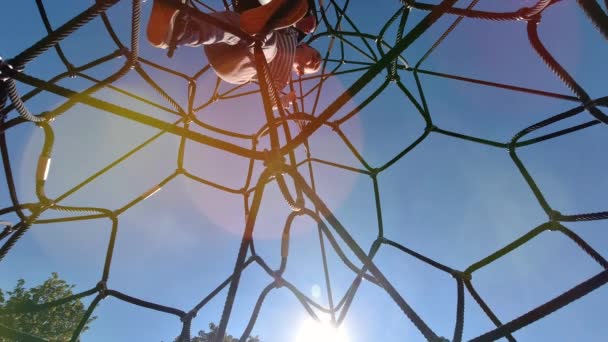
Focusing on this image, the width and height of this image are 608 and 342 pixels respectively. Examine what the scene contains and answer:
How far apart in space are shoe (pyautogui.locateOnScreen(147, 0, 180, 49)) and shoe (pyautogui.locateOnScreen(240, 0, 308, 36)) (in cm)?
38

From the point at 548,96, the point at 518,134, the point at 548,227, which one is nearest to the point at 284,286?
the point at 548,227

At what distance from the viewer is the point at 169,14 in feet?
6.54

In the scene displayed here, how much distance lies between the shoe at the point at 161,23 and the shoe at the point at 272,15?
384 millimetres

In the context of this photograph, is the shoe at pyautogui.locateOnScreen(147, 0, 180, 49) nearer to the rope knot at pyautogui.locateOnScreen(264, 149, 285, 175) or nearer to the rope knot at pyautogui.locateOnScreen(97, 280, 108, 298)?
the rope knot at pyautogui.locateOnScreen(264, 149, 285, 175)

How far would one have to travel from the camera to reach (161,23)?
6.72 feet

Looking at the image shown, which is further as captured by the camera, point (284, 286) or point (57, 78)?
point (57, 78)

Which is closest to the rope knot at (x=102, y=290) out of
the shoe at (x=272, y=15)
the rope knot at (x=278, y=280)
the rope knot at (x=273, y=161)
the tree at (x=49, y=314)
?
the rope knot at (x=278, y=280)

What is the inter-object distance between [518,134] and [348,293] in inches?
49.5

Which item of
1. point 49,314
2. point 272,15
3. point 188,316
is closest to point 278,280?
point 188,316

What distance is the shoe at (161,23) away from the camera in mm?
1991

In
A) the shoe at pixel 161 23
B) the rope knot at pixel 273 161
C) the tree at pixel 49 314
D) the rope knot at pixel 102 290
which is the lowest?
the rope knot at pixel 102 290

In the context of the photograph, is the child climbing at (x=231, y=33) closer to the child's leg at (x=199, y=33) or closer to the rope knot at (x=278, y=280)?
the child's leg at (x=199, y=33)

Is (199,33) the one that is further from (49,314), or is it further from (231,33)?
(49,314)

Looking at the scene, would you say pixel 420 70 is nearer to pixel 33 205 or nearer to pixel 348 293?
pixel 348 293
